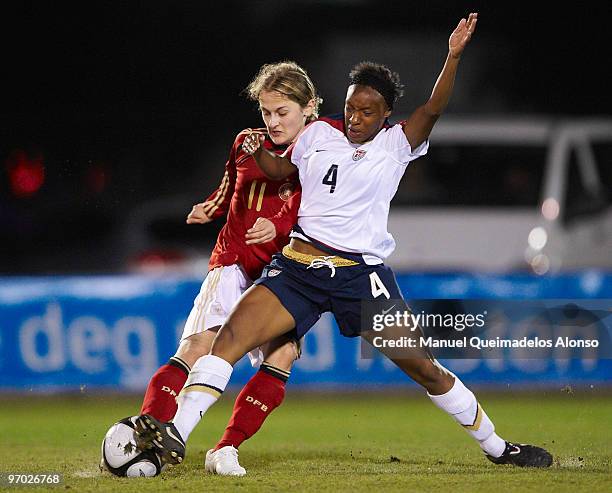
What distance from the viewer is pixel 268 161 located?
19.9ft

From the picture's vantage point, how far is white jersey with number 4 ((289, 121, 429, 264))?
5.89m

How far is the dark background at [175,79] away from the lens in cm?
1908

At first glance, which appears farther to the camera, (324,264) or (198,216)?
(198,216)

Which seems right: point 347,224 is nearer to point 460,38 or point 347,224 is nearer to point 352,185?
point 352,185

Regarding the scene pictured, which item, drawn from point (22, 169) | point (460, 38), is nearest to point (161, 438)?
point (460, 38)

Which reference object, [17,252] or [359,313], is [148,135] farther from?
[359,313]

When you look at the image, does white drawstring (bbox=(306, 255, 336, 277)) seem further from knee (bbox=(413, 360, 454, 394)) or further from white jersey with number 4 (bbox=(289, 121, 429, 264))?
knee (bbox=(413, 360, 454, 394))

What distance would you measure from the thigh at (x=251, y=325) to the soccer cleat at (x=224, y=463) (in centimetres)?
52

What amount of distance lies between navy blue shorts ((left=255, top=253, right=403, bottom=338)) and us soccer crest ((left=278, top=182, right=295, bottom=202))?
513 millimetres

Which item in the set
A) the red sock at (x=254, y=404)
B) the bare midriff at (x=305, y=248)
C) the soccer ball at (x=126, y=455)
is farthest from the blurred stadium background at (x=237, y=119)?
the soccer ball at (x=126, y=455)

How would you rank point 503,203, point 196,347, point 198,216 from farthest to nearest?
point 503,203
point 198,216
point 196,347

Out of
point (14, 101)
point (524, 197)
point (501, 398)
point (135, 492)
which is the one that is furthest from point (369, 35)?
point (135, 492)

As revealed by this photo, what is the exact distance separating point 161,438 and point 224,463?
1.67ft

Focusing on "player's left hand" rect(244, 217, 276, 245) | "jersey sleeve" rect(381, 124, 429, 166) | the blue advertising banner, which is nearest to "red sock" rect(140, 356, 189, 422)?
"player's left hand" rect(244, 217, 276, 245)
